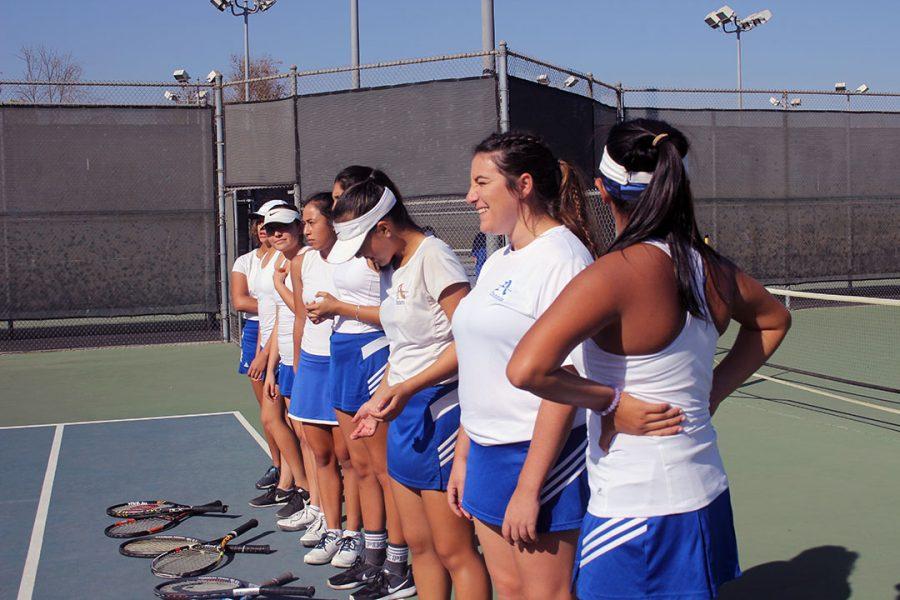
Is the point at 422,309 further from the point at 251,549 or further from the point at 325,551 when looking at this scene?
the point at 251,549

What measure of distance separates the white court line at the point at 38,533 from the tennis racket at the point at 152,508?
0.38 meters

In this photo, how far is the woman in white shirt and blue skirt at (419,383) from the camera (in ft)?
10.8

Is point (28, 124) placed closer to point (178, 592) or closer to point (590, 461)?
point (178, 592)

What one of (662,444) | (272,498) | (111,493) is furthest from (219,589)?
(662,444)

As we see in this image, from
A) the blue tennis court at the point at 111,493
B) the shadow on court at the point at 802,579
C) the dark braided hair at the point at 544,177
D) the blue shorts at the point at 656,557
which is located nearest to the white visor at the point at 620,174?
the dark braided hair at the point at 544,177

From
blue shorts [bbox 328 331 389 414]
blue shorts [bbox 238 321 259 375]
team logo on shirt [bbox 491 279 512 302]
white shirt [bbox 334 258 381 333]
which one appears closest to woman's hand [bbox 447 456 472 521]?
team logo on shirt [bbox 491 279 512 302]

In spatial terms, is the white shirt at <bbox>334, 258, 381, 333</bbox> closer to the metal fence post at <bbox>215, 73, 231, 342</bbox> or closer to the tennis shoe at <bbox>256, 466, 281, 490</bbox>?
the tennis shoe at <bbox>256, 466, 281, 490</bbox>

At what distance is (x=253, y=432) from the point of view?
7961 millimetres

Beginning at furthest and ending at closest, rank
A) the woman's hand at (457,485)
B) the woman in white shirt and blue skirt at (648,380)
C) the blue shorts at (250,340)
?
the blue shorts at (250,340)
the woman's hand at (457,485)
the woman in white shirt and blue skirt at (648,380)

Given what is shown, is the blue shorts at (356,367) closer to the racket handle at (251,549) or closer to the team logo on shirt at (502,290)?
the racket handle at (251,549)

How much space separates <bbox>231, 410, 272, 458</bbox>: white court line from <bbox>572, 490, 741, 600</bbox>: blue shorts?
17.0ft

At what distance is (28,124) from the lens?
13172mm

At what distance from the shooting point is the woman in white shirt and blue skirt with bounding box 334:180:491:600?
3283mm

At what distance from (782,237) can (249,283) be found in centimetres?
1112
